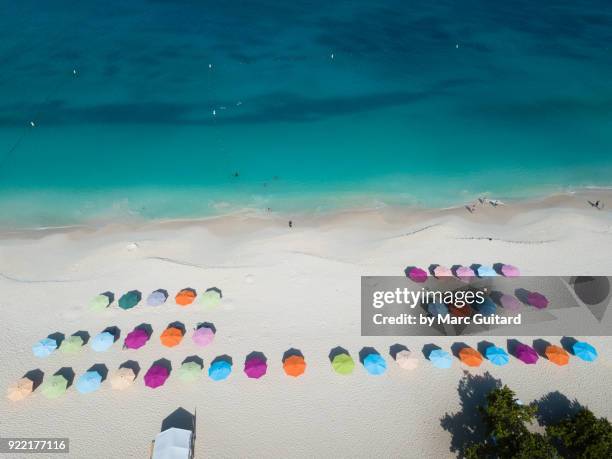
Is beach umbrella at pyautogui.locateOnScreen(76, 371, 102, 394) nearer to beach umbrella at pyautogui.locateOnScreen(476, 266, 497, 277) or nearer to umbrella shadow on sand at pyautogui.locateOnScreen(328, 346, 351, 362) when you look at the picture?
umbrella shadow on sand at pyautogui.locateOnScreen(328, 346, 351, 362)

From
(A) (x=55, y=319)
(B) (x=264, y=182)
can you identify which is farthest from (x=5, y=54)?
(A) (x=55, y=319)

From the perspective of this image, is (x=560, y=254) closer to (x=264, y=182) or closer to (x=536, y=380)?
(x=536, y=380)

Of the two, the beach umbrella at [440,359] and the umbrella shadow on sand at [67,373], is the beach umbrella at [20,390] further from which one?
the beach umbrella at [440,359]

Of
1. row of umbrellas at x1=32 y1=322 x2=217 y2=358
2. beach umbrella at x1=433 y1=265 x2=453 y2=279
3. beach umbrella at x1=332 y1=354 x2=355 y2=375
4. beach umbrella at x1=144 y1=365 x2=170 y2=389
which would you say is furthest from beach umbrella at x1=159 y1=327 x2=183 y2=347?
beach umbrella at x1=433 y1=265 x2=453 y2=279

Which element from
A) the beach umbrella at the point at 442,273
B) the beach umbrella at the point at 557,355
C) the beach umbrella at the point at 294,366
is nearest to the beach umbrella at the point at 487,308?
the beach umbrella at the point at 442,273

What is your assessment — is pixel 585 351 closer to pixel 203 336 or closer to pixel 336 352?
pixel 336 352

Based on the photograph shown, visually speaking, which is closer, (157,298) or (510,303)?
(510,303)

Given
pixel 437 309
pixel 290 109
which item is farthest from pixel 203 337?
pixel 290 109
